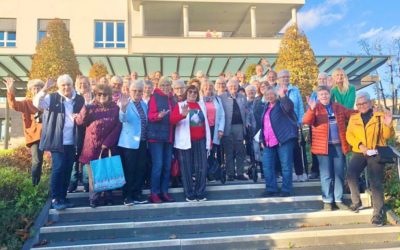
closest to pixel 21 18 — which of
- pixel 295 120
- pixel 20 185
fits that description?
pixel 20 185

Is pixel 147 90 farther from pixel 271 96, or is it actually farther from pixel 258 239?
pixel 258 239

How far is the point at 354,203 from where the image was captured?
5.69 metres

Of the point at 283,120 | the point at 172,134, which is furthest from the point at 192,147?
the point at 283,120

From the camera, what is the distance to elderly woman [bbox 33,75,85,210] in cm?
545

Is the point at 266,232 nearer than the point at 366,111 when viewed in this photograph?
Yes

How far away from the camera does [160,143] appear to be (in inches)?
231

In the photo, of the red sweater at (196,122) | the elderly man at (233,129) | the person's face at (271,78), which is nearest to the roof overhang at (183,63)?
the person's face at (271,78)

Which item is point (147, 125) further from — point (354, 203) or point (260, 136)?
point (354, 203)

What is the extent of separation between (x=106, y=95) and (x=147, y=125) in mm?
797

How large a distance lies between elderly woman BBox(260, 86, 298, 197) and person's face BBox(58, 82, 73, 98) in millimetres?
3264

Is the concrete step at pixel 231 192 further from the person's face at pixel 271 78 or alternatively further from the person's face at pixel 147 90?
the person's face at pixel 271 78

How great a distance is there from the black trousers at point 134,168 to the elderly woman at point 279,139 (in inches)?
81.1

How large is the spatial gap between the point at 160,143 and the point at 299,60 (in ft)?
20.4

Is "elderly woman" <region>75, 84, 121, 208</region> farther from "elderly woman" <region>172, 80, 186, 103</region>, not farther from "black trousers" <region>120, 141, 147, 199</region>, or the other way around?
"elderly woman" <region>172, 80, 186, 103</region>
